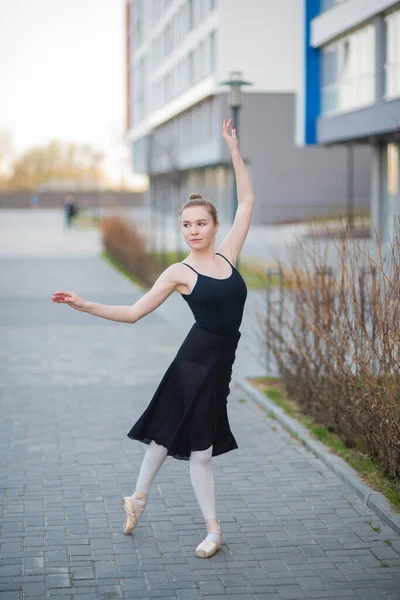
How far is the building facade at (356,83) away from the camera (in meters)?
28.2

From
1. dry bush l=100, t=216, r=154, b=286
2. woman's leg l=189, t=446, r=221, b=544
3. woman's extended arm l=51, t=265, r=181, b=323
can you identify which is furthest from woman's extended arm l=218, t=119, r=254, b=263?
dry bush l=100, t=216, r=154, b=286

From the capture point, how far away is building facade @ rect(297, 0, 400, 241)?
28.2 metres

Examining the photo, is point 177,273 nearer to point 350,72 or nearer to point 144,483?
point 144,483

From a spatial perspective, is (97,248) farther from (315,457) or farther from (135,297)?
(315,457)

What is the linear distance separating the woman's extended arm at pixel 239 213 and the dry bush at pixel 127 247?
50.0 ft

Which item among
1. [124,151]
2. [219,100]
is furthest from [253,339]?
[124,151]

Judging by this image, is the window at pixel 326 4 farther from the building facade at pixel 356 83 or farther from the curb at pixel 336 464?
the curb at pixel 336 464

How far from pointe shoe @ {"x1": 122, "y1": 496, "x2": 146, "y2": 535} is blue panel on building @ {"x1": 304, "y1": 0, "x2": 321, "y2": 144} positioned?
30.2 m

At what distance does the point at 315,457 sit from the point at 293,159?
45.6 metres

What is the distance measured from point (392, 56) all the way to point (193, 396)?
83.9ft

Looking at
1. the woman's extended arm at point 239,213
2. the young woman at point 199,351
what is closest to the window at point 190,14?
the woman's extended arm at point 239,213

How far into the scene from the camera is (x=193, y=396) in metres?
4.67

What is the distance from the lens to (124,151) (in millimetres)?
101938

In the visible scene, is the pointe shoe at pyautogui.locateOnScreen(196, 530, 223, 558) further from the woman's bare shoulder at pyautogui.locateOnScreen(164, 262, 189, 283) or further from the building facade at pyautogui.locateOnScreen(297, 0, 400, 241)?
the building facade at pyautogui.locateOnScreen(297, 0, 400, 241)
